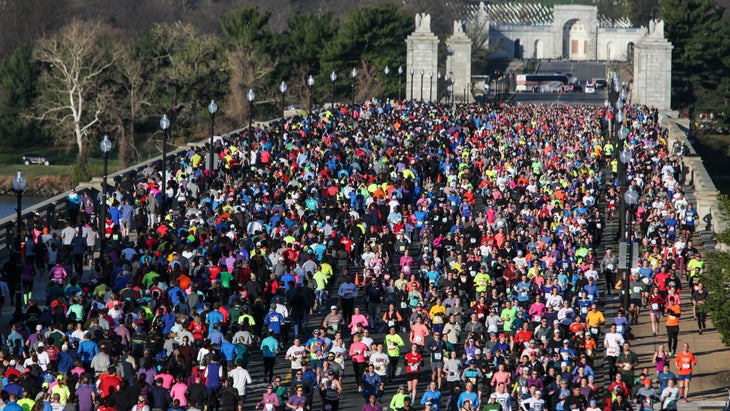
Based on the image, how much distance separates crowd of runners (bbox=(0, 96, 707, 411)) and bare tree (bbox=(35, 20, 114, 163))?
39747mm

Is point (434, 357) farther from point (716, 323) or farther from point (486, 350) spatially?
point (716, 323)

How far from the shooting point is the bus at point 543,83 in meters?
125

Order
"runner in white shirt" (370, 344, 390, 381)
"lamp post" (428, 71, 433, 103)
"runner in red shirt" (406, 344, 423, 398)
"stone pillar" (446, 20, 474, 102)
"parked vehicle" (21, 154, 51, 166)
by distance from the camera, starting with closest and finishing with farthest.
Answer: "runner in white shirt" (370, 344, 390, 381), "runner in red shirt" (406, 344, 423, 398), "parked vehicle" (21, 154, 51, 166), "lamp post" (428, 71, 433, 103), "stone pillar" (446, 20, 474, 102)

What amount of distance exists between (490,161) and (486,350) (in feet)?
75.7

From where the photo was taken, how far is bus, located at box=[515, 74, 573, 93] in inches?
4909

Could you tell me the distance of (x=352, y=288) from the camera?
2780cm

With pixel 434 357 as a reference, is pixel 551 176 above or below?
above

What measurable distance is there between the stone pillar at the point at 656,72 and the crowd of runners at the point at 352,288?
141 ft

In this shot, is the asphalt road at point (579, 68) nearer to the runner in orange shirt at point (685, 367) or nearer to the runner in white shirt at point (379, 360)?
the runner in orange shirt at point (685, 367)

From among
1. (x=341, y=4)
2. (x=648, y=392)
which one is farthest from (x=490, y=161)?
(x=341, y=4)

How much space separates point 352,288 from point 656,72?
6369cm

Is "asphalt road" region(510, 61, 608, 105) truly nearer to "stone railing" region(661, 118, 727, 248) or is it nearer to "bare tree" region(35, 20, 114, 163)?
"bare tree" region(35, 20, 114, 163)

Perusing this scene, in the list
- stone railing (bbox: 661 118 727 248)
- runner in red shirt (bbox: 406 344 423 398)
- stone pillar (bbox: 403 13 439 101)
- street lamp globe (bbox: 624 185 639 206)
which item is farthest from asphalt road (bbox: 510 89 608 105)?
runner in red shirt (bbox: 406 344 423 398)

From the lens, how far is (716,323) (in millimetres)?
26719
